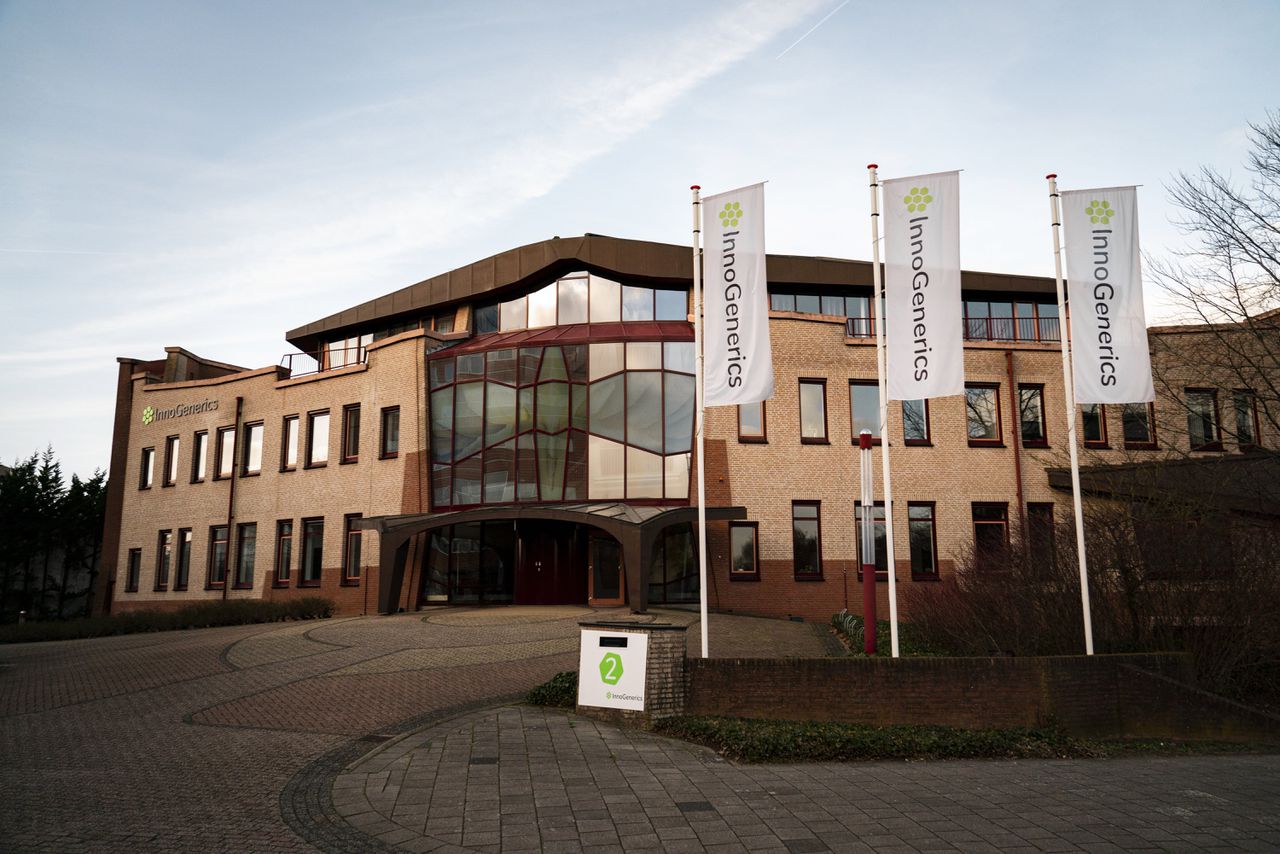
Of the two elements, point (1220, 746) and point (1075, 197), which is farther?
point (1075, 197)

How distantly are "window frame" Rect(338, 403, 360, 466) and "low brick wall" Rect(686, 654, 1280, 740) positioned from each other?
20.2m

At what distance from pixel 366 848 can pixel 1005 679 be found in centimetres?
734

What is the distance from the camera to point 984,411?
2545 centimetres

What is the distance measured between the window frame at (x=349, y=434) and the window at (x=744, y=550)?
12.4 meters

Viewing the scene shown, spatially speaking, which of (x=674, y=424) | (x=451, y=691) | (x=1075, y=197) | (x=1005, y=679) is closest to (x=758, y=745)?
(x=1005, y=679)

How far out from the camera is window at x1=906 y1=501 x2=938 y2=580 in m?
24.4

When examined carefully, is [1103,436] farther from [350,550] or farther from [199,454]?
[199,454]

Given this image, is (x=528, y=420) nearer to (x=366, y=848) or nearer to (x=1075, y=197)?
(x=1075, y=197)

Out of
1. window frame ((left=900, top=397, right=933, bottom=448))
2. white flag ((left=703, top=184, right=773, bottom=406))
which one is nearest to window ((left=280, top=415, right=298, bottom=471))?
window frame ((left=900, top=397, right=933, bottom=448))

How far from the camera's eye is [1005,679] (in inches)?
403

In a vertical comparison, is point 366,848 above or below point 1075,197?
below

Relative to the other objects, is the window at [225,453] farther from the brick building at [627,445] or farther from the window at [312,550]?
the window at [312,550]

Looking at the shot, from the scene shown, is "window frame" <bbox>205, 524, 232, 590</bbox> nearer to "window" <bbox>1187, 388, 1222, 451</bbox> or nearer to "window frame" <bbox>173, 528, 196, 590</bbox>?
"window frame" <bbox>173, 528, 196, 590</bbox>

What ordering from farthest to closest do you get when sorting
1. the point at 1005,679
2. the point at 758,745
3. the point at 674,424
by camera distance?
the point at 674,424, the point at 1005,679, the point at 758,745
